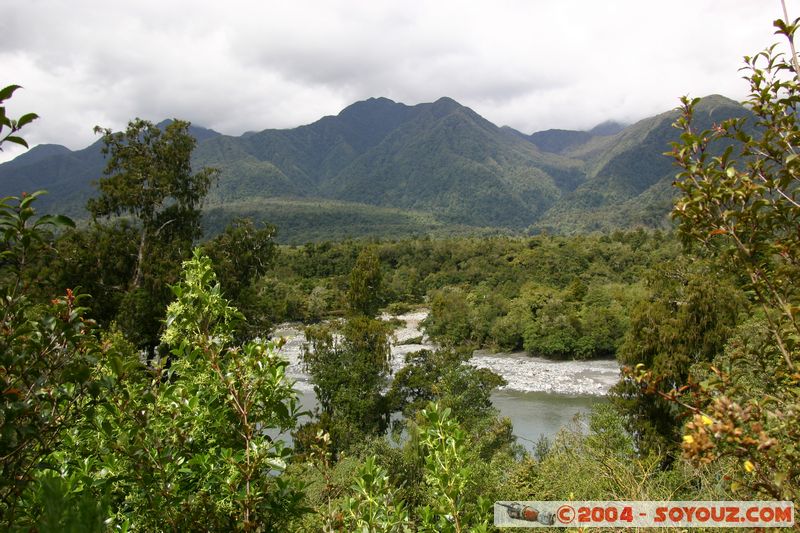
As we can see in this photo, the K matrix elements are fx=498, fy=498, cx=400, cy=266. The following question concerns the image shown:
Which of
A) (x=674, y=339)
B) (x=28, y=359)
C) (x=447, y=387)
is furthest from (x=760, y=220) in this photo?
(x=447, y=387)

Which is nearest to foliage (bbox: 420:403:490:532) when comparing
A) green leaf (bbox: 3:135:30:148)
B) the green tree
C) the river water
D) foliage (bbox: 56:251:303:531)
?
foliage (bbox: 56:251:303:531)

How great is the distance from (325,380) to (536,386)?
50.9ft

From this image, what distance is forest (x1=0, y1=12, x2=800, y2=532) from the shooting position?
209 cm

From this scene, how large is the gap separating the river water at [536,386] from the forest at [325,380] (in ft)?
9.34

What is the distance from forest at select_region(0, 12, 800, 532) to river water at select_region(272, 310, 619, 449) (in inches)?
112

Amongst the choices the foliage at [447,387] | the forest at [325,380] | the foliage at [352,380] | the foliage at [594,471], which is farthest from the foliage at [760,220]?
the foliage at [352,380]

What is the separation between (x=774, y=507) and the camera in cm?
266

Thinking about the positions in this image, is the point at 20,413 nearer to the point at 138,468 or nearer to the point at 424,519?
the point at 138,468

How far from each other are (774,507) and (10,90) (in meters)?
3.99

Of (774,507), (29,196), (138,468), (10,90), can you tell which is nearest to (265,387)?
(138,468)

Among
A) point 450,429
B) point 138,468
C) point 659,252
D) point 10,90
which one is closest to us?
point 10,90

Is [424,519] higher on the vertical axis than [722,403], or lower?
lower

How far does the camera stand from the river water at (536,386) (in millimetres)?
23625

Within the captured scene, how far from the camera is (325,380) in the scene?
1944 cm
